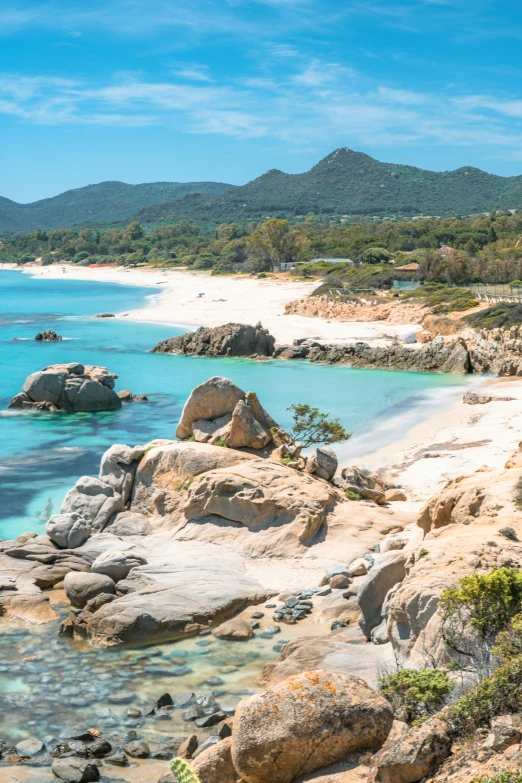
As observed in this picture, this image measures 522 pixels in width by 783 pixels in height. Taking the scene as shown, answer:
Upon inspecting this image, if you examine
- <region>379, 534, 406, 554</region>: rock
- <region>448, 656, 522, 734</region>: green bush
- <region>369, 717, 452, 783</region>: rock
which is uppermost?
<region>448, 656, 522, 734</region>: green bush

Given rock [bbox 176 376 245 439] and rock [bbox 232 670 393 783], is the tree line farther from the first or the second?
rock [bbox 232 670 393 783]

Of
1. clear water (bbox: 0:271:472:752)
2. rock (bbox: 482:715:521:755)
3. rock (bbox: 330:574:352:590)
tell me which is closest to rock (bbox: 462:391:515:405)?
clear water (bbox: 0:271:472:752)

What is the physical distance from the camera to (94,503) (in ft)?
63.0

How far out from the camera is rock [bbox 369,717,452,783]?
21.8 feet

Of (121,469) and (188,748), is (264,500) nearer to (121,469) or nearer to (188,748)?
(121,469)

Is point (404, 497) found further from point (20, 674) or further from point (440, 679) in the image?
point (440, 679)

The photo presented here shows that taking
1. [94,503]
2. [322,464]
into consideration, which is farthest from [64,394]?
[322,464]

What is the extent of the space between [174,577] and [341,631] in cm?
374

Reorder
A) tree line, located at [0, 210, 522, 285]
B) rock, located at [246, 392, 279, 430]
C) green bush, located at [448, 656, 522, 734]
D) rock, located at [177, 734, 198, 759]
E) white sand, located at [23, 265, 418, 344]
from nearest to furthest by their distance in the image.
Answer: green bush, located at [448, 656, 522, 734], rock, located at [177, 734, 198, 759], rock, located at [246, 392, 279, 430], white sand, located at [23, 265, 418, 344], tree line, located at [0, 210, 522, 285]

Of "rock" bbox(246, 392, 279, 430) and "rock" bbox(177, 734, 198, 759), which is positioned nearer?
"rock" bbox(177, 734, 198, 759)

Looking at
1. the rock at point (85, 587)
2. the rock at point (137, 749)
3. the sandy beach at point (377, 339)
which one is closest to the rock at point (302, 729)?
the rock at point (137, 749)

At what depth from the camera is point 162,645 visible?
13789 mm

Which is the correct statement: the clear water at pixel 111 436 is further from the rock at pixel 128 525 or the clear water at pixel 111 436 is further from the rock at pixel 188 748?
the rock at pixel 128 525

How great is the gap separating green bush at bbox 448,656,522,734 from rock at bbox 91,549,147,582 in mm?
9646
